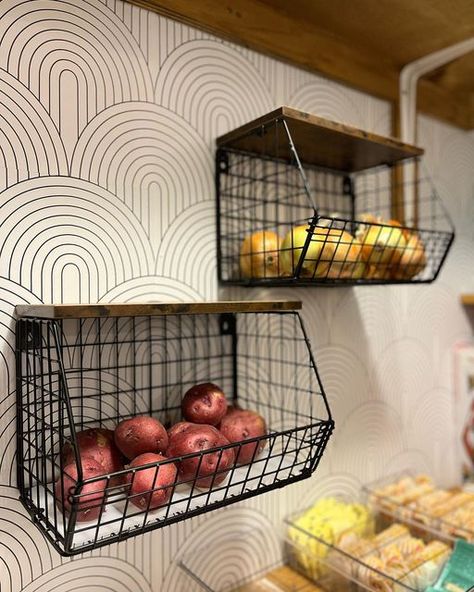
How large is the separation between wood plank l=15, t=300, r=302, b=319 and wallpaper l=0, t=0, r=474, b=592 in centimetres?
15

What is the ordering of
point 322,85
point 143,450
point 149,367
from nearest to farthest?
point 143,450 < point 149,367 < point 322,85

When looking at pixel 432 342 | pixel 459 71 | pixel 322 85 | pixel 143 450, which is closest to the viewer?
pixel 143 450

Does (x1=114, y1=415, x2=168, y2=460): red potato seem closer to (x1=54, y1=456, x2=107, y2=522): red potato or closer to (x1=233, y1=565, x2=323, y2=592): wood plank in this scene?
(x1=54, y1=456, x2=107, y2=522): red potato

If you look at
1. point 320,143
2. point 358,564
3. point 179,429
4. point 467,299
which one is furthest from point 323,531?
point 467,299

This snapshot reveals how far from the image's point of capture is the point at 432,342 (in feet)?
5.74

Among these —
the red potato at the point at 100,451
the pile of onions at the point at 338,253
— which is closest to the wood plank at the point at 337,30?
the pile of onions at the point at 338,253

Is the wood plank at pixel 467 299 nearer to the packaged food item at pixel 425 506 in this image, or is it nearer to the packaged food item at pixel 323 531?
the packaged food item at pixel 425 506

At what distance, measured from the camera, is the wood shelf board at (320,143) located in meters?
1.04

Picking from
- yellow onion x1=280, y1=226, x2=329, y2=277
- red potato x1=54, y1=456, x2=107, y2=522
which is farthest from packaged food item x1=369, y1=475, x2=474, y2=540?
red potato x1=54, y1=456, x2=107, y2=522

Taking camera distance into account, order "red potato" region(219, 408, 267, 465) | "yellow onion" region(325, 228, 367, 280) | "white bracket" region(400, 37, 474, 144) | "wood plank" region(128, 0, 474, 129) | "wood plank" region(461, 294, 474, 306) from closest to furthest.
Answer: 1. "red potato" region(219, 408, 267, 465)
2. "yellow onion" region(325, 228, 367, 280)
3. "wood plank" region(128, 0, 474, 129)
4. "white bracket" region(400, 37, 474, 144)
5. "wood plank" region(461, 294, 474, 306)

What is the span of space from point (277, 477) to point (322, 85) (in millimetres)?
1057

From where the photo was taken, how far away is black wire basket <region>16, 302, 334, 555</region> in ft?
2.52

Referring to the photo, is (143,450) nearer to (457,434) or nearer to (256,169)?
(256,169)

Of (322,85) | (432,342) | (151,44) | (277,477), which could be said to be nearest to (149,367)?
(277,477)
